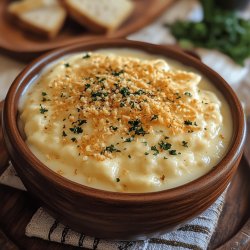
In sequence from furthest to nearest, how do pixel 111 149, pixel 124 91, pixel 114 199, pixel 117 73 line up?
1. pixel 117 73
2. pixel 124 91
3. pixel 111 149
4. pixel 114 199

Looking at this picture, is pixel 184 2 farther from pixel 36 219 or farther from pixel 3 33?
pixel 36 219

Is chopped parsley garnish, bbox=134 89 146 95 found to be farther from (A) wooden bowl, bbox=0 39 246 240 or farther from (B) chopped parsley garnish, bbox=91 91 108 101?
(A) wooden bowl, bbox=0 39 246 240

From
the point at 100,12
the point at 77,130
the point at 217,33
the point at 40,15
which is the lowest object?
the point at 40,15

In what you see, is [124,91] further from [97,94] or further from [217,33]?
[217,33]

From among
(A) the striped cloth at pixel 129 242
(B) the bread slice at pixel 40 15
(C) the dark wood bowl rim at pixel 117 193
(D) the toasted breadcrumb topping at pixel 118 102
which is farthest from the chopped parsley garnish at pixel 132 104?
(B) the bread slice at pixel 40 15

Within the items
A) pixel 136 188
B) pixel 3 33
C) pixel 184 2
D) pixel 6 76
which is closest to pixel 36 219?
pixel 136 188

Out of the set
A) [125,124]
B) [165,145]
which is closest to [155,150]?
[165,145]

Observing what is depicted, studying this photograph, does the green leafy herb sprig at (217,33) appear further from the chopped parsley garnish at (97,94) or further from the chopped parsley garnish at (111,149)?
the chopped parsley garnish at (111,149)
